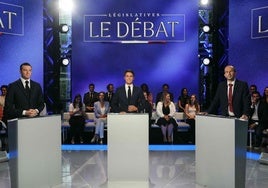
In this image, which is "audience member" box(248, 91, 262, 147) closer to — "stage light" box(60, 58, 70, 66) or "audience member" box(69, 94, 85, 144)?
"audience member" box(69, 94, 85, 144)

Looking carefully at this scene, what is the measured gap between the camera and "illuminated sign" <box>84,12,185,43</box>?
9742 millimetres

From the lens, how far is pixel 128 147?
4984mm

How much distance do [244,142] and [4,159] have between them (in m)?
3.88

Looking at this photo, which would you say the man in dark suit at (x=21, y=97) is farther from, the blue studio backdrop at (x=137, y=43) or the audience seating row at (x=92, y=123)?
the blue studio backdrop at (x=137, y=43)

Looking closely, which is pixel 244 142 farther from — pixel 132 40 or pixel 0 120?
pixel 132 40

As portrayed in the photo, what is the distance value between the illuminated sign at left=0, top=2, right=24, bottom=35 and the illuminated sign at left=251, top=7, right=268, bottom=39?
5237 mm

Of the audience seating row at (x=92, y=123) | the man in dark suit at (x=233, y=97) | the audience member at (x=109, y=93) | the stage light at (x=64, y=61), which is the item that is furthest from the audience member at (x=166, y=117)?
the man in dark suit at (x=233, y=97)

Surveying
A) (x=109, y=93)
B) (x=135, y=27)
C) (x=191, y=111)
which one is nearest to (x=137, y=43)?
(x=135, y=27)

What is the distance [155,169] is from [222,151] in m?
1.65

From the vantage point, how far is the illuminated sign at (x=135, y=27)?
974 cm

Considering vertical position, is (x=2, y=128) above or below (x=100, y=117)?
below

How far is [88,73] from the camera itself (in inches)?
387

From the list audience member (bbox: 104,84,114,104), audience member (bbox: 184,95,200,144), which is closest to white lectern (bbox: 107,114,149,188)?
audience member (bbox: 184,95,200,144)

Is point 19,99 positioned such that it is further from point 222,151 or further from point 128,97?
point 222,151
